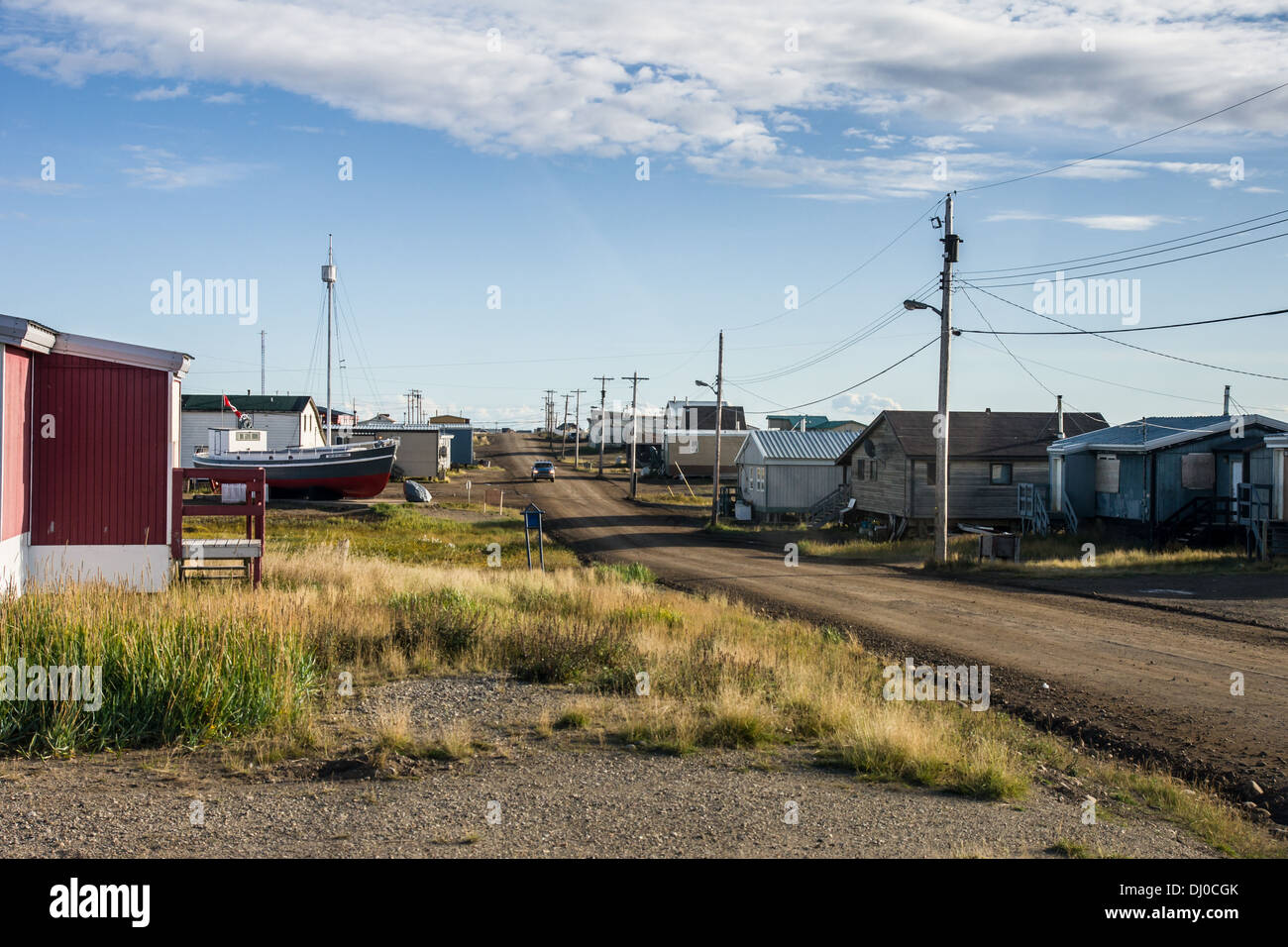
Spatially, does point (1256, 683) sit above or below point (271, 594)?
below

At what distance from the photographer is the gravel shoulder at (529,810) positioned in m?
5.59

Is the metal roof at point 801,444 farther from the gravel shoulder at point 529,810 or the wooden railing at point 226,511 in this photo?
the gravel shoulder at point 529,810

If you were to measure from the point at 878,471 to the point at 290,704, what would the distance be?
33.7m

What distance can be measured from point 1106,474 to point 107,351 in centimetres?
2947

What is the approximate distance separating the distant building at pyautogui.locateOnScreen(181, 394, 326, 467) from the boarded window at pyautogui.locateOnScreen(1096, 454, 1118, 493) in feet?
143

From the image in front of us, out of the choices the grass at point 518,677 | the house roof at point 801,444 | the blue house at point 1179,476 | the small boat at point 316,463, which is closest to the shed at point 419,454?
the small boat at point 316,463

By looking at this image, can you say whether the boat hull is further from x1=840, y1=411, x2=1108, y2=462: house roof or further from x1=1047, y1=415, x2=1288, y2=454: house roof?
x1=1047, y1=415, x2=1288, y2=454: house roof

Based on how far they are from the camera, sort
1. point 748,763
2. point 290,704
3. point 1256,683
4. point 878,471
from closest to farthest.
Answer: point 748,763 < point 290,704 < point 1256,683 < point 878,471

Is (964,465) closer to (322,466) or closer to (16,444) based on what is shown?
(322,466)

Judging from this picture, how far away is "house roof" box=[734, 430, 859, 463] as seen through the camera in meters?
46.8
